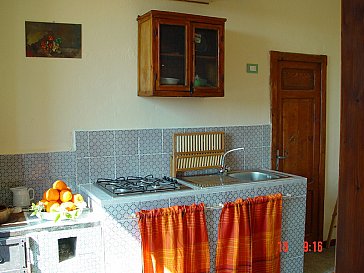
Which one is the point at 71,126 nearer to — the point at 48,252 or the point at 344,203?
the point at 48,252

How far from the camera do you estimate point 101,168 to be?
10.7 ft

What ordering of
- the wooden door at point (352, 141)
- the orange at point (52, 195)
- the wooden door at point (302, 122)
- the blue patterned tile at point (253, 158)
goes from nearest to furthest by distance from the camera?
the wooden door at point (352, 141) < the orange at point (52, 195) < the blue patterned tile at point (253, 158) < the wooden door at point (302, 122)

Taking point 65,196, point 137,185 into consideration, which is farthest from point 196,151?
point 65,196

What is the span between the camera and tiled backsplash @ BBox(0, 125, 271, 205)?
302cm

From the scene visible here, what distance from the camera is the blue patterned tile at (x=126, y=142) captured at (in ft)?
10.9

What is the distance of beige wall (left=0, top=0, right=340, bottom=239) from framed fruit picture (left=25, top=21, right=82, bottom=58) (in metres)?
0.04

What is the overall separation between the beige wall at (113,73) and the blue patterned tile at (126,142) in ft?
0.20

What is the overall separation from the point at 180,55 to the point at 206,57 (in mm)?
233

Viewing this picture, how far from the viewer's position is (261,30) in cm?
391

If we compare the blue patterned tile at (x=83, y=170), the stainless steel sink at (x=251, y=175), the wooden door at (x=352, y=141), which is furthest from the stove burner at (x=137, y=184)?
the wooden door at (x=352, y=141)

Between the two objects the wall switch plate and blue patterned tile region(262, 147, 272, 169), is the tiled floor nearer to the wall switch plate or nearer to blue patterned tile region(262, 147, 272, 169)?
blue patterned tile region(262, 147, 272, 169)

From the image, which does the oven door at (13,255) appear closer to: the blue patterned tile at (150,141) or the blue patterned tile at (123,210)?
the blue patterned tile at (123,210)

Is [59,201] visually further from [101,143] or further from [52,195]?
[101,143]

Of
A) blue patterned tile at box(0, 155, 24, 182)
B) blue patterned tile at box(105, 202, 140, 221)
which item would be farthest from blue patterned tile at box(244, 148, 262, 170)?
blue patterned tile at box(0, 155, 24, 182)
